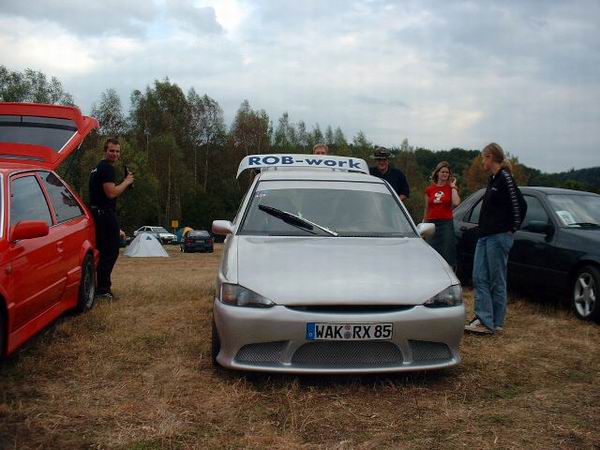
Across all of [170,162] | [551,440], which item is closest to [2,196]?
[551,440]

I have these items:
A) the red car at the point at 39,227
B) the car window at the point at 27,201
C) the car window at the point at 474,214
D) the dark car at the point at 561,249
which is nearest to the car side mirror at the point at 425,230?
the dark car at the point at 561,249

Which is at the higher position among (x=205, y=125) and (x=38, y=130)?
(x=205, y=125)

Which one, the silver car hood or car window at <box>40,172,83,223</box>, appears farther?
car window at <box>40,172,83,223</box>

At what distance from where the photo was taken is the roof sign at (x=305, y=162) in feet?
22.6

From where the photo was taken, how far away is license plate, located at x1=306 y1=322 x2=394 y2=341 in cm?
371

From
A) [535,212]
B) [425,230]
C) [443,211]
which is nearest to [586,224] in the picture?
[535,212]

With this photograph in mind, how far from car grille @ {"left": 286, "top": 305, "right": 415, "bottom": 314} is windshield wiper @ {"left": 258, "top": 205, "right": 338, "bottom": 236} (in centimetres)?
112

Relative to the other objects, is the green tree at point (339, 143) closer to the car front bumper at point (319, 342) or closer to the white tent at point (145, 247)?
the white tent at point (145, 247)

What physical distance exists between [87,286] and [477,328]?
152 inches

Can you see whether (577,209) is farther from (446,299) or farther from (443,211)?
(446,299)

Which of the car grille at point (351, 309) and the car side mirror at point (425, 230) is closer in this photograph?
the car grille at point (351, 309)

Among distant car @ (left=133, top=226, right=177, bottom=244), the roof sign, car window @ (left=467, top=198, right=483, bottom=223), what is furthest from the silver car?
distant car @ (left=133, top=226, right=177, bottom=244)

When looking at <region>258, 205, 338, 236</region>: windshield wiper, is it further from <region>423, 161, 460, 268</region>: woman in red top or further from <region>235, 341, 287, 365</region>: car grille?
<region>423, 161, 460, 268</region>: woman in red top

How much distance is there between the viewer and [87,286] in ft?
20.5
